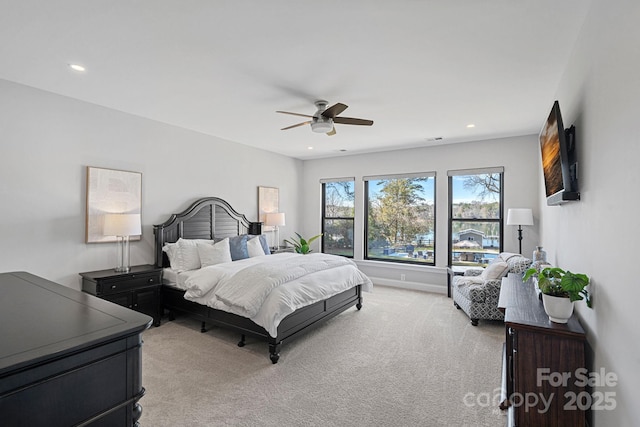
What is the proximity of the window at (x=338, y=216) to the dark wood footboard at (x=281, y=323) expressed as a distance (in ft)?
8.19

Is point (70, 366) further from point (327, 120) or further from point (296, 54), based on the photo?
point (327, 120)

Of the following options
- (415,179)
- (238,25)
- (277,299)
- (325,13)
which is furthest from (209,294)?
(415,179)

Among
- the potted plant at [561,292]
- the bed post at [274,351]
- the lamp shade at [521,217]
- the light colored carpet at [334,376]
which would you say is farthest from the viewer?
the lamp shade at [521,217]

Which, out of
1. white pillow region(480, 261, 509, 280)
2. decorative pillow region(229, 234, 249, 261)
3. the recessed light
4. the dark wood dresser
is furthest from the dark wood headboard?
white pillow region(480, 261, 509, 280)

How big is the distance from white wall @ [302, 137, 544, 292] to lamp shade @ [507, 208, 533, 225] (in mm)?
431

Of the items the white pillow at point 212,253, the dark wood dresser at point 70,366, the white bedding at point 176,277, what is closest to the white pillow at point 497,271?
the white pillow at point 212,253

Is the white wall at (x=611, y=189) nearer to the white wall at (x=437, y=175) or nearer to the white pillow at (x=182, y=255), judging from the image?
the white wall at (x=437, y=175)

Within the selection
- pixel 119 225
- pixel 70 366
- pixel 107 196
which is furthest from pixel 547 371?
Result: pixel 107 196

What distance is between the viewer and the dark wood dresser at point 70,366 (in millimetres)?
923

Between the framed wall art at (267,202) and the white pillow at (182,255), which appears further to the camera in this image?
the framed wall art at (267,202)

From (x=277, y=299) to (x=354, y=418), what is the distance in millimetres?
1284

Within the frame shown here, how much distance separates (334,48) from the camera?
8.08 feet

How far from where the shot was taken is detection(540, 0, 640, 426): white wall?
4.38ft

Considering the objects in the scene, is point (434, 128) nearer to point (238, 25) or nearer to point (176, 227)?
point (238, 25)
